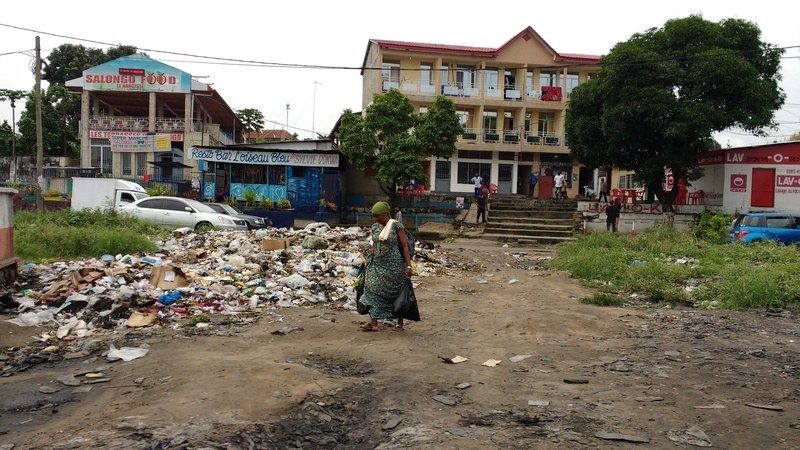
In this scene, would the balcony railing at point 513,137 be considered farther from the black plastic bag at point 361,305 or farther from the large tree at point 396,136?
the black plastic bag at point 361,305

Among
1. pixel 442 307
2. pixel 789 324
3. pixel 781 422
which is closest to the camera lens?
pixel 781 422

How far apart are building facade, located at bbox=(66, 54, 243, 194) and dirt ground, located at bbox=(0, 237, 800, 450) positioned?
94.7 ft

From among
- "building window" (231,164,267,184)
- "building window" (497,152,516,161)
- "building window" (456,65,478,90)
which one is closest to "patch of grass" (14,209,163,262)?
"building window" (231,164,267,184)

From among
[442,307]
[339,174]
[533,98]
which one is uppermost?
[533,98]

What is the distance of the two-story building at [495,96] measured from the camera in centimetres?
3369

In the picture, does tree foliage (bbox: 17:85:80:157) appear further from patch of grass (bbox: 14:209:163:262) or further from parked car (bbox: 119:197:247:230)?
patch of grass (bbox: 14:209:163:262)

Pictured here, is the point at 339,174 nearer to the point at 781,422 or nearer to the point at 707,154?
the point at 707,154

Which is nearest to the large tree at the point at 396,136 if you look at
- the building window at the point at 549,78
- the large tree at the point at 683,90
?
the large tree at the point at 683,90

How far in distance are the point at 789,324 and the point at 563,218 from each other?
719 inches

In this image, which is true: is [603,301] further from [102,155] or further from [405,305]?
[102,155]

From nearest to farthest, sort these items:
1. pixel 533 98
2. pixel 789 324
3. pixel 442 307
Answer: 1. pixel 789 324
2. pixel 442 307
3. pixel 533 98

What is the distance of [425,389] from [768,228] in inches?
631

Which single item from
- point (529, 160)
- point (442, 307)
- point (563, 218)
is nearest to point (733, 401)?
point (442, 307)

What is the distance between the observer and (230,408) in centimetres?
395
